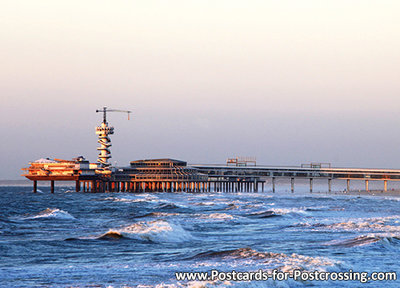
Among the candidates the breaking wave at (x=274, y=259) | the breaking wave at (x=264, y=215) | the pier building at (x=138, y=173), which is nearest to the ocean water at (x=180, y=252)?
the breaking wave at (x=274, y=259)

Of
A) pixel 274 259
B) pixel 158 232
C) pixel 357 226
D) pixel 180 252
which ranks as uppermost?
pixel 158 232

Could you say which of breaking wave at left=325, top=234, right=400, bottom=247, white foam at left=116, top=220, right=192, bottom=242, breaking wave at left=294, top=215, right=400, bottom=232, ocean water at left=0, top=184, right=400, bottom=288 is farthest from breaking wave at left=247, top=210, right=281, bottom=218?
breaking wave at left=325, top=234, right=400, bottom=247

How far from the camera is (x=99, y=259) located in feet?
Result: 115

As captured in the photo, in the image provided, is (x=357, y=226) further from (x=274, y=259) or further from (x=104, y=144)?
(x=104, y=144)

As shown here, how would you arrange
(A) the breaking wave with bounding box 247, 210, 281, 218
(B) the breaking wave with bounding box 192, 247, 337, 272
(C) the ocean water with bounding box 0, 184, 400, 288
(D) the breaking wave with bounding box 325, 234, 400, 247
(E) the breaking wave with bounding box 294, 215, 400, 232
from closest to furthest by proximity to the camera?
(C) the ocean water with bounding box 0, 184, 400, 288 < (B) the breaking wave with bounding box 192, 247, 337, 272 < (D) the breaking wave with bounding box 325, 234, 400, 247 < (E) the breaking wave with bounding box 294, 215, 400, 232 < (A) the breaking wave with bounding box 247, 210, 281, 218

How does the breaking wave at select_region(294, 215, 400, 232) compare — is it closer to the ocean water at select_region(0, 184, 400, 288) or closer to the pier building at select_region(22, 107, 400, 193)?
the ocean water at select_region(0, 184, 400, 288)

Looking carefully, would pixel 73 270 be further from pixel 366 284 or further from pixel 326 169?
pixel 326 169

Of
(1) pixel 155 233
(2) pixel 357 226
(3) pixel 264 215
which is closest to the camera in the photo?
(1) pixel 155 233

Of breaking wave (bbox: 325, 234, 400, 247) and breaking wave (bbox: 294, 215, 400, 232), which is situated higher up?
breaking wave (bbox: 325, 234, 400, 247)

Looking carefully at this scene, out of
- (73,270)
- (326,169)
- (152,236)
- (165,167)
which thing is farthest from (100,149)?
(73,270)

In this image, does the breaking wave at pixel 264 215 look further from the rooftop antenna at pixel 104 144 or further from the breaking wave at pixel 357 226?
the rooftop antenna at pixel 104 144

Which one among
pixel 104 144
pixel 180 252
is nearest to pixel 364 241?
pixel 180 252

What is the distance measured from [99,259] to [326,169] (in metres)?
169

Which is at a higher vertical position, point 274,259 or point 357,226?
point 274,259
